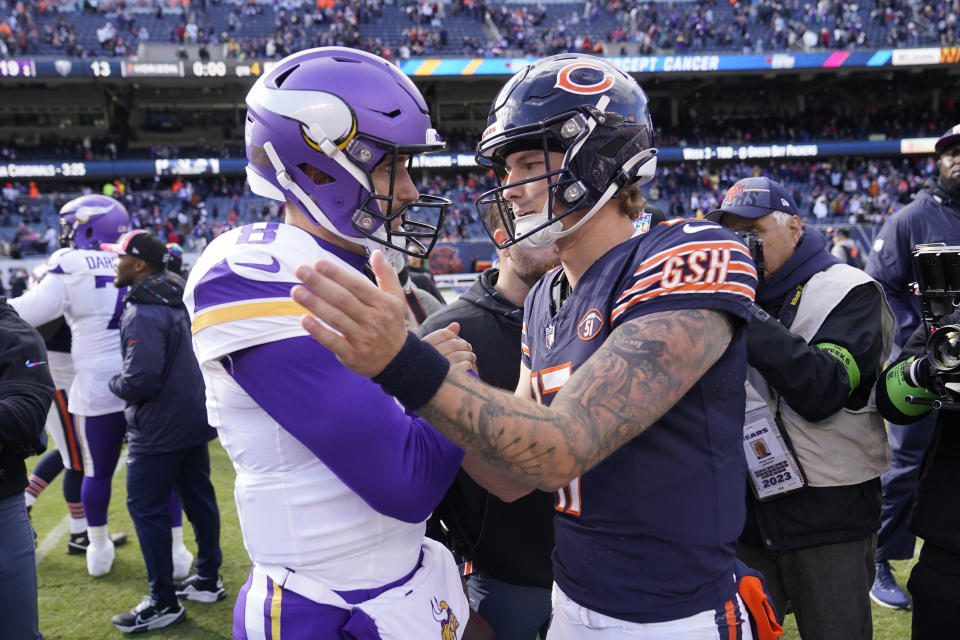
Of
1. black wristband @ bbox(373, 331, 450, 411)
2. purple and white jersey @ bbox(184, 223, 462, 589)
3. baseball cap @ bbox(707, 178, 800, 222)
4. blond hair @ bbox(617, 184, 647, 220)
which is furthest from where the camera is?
baseball cap @ bbox(707, 178, 800, 222)

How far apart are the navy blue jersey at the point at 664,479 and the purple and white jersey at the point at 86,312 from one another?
4.05m

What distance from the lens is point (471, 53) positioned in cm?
3189

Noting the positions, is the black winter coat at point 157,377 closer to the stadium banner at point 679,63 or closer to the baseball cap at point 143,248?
the baseball cap at point 143,248

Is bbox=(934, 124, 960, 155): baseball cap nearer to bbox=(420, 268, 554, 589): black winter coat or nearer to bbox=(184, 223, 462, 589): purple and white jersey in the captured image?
bbox=(420, 268, 554, 589): black winter coat

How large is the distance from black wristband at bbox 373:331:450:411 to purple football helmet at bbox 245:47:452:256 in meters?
0.56

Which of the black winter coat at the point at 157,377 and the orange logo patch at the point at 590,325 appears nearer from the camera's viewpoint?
the orange logo patch at the point at 590,325

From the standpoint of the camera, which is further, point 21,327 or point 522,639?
point 21,327

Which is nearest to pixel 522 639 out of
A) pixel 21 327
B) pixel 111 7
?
pixel 21 327

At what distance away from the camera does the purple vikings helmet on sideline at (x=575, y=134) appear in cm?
165

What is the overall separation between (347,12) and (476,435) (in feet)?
118

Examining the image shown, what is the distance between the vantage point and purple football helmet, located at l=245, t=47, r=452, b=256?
64.2 inches

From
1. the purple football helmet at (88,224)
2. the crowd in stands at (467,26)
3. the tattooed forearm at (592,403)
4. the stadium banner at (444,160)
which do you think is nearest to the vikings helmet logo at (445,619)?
the tattooed forearm at (592,403)

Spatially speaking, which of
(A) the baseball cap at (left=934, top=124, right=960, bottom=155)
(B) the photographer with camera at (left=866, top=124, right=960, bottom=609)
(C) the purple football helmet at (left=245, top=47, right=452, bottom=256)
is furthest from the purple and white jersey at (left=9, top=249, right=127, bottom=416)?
(A) the baseball cap at (left=934, top=124, right=960, bottom=155)

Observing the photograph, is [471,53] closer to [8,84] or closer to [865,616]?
[8,84]
